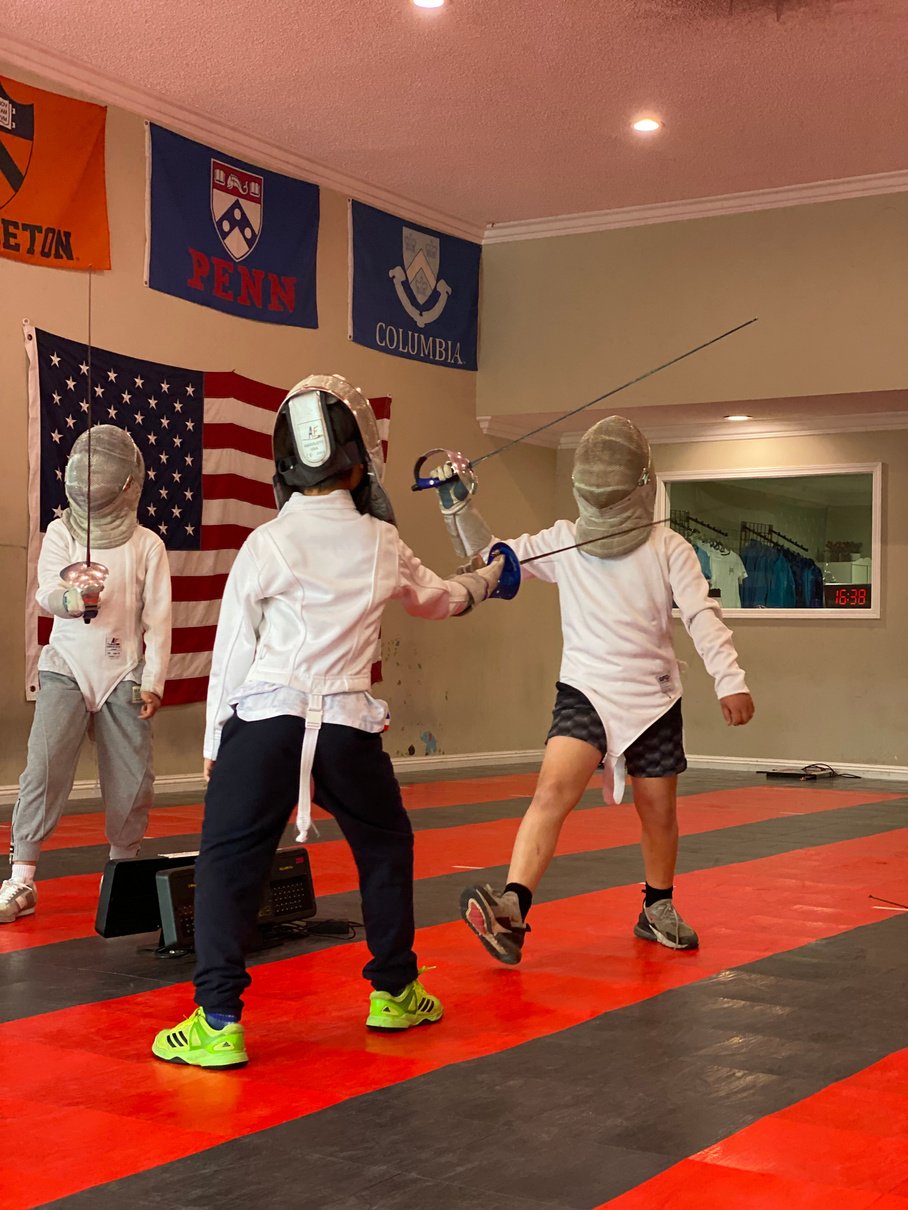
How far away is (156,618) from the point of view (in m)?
4.31

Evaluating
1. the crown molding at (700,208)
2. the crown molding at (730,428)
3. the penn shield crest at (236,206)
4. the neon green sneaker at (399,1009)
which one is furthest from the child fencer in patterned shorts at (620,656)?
the crown molding at (730,428)

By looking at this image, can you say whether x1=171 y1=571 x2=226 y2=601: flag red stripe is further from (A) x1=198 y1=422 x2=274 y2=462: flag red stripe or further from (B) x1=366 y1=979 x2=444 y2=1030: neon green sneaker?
(B) x1=366 y1=979 x2=444 y2=1030: neon green sneaker

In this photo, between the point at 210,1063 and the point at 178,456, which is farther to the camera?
the point at 178,456

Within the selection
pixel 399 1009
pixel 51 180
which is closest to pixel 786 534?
pixel 51 180

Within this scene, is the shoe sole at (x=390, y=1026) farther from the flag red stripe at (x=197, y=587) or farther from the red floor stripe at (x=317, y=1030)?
the flag red stripe at (x=197, y=587)

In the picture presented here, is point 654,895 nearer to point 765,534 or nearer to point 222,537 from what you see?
point 222,537

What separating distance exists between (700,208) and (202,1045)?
7799 millimetres

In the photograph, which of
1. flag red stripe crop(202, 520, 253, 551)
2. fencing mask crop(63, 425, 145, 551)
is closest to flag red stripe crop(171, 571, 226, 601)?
flag red stripe crop(202, 520, 253, 551)

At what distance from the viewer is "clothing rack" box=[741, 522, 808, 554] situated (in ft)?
34.3

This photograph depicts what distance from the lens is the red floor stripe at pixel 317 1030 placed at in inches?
91.9

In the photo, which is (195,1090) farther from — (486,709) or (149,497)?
(486,709)

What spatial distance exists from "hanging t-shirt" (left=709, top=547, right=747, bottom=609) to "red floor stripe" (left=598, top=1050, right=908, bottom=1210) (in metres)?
8.18

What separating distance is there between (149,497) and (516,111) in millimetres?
2936

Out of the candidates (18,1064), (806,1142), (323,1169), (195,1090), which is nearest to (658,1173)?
(806,1142)
